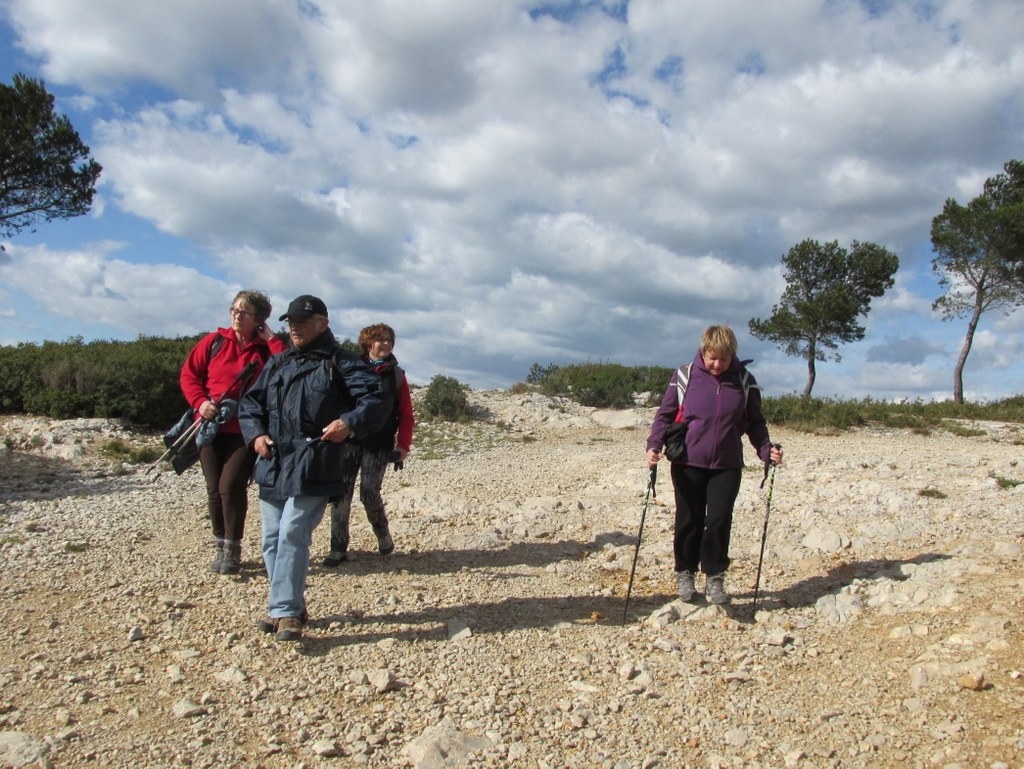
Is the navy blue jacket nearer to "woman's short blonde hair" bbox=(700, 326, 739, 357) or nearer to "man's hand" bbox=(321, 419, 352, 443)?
"man's hand" bbox=(321, 419, 352, 443)

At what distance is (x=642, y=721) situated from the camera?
3486 mm

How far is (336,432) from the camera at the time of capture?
410cm

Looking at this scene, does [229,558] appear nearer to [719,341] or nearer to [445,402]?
[719,341]

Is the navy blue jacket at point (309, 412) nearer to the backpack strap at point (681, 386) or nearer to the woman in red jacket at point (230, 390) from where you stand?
the woman in red jacket at point (230, 390)

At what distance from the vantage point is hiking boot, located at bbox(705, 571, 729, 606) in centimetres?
490

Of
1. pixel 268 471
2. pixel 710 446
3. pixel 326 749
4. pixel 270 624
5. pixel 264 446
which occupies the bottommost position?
pixel 326 749

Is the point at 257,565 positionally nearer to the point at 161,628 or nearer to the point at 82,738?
the point at 161,628

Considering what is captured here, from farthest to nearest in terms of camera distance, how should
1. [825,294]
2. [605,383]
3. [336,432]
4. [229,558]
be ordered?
1. [825,294]
2. [605,383]
3. [229,558]
4. [336,432]

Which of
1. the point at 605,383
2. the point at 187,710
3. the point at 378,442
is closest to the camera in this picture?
the point at 187,710

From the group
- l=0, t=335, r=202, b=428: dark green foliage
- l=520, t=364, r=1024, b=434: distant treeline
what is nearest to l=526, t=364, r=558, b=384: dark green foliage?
l=520, t=364, r=1024, b=434: distant treeline

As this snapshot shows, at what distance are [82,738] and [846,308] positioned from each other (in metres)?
30.9

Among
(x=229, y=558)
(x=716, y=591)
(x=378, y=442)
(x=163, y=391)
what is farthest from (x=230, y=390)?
(x=163, y=391)

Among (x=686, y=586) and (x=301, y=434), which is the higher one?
(x=301, y=434)

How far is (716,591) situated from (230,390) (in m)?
3.68
